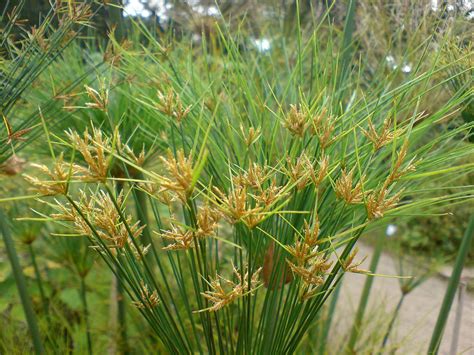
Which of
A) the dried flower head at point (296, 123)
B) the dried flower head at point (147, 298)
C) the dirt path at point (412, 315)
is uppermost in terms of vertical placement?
the dried flower head at point (296, 123)

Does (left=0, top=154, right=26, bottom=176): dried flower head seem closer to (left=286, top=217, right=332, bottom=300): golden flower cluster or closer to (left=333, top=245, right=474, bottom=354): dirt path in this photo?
(left=286, top=217, right=332, bottom=300): golden flower cluster

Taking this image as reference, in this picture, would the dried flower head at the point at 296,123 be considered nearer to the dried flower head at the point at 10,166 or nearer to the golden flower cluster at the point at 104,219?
the golden flower cluster at the point at 104,219

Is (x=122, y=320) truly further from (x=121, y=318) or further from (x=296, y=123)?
(x=296, y=123)

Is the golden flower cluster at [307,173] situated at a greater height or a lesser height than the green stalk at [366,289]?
greater

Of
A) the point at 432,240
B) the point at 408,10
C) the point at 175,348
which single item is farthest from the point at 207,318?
the point at 432,240

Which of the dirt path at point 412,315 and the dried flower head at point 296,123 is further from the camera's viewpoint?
the dirt path at point 412,315

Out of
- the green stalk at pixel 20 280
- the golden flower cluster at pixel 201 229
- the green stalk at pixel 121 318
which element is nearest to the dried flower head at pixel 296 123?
the golden flower cluster at pixel 201 229

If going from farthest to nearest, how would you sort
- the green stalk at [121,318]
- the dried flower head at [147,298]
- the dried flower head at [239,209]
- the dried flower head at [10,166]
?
1. the green stalk at [121,318]
2. the dried flower head at [10,166]
3. the dried flower head at [147,298]
4. the dried flower head at [239,209]

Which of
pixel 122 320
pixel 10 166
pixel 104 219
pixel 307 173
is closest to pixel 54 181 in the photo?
pixel 104 219
